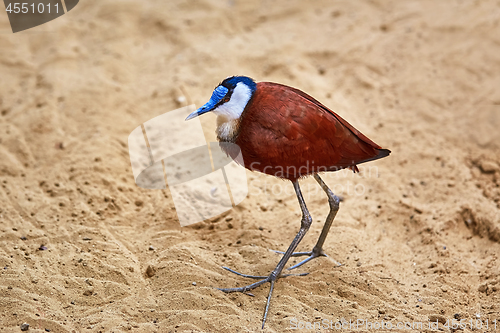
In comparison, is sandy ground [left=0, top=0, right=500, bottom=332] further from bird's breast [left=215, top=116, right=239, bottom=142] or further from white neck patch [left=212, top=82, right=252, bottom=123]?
white neck patch [left=212, top=82, right=252, bottom=123]

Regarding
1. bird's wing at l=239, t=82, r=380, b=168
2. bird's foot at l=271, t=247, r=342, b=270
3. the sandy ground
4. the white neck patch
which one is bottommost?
bird's foot at l=271, t=247, r=342, b=270

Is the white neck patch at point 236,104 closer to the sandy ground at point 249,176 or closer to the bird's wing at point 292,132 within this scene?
the bird's wing at point 292,132

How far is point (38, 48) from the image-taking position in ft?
20.4

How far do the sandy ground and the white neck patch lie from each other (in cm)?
129

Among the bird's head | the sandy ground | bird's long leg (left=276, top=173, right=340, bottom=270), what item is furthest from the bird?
the sandy ground

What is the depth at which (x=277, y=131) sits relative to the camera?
323 centimetres

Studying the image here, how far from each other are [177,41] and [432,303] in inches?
196

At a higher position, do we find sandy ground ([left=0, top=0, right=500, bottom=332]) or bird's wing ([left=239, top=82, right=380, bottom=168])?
bird's wing ([left=239, top=82, right=380, bottom=168])

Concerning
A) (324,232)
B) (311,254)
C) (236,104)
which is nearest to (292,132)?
(236,104)

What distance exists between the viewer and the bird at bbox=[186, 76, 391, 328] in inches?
127

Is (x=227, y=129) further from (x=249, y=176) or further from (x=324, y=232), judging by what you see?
(x=249, y=176)

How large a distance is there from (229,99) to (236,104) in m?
0.06

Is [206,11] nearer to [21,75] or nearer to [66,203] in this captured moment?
[21,75]

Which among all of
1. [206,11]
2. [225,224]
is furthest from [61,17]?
[225,224]
